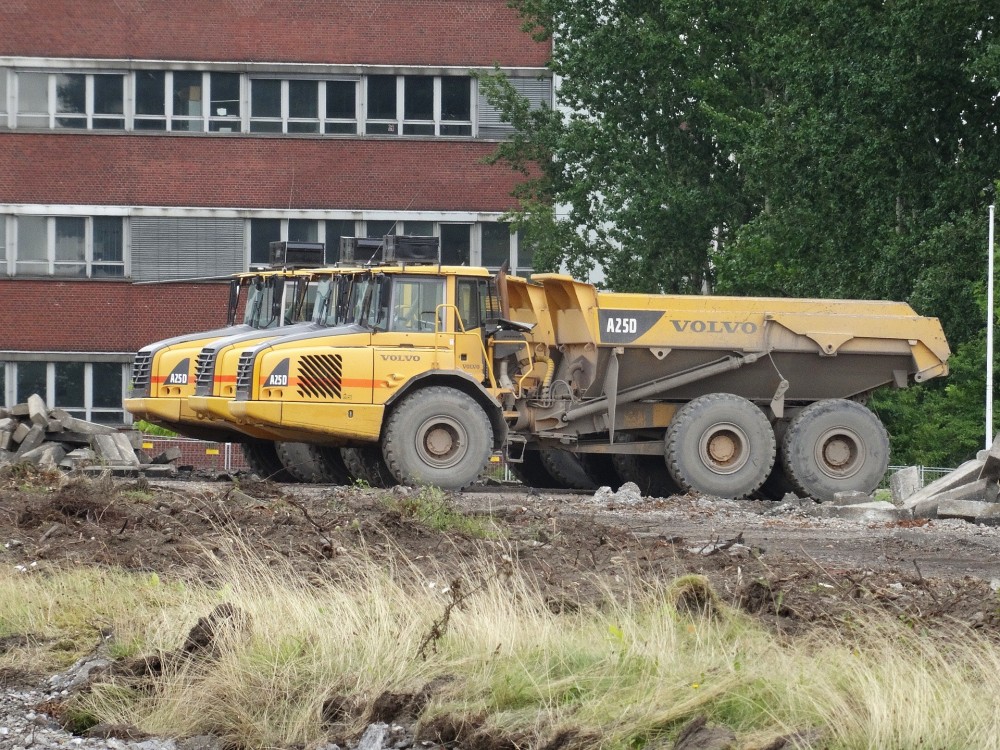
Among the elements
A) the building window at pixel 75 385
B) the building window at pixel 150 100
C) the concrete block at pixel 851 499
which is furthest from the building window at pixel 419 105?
the concrete block at pixel 851 499

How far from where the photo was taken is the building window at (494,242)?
41728mm

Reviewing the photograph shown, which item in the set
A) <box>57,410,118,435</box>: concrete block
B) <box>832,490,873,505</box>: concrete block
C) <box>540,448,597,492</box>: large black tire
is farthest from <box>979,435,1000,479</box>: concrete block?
<box>57,410,118,435</box>: concrete block

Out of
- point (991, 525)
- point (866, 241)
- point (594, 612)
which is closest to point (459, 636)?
point (594, 612)

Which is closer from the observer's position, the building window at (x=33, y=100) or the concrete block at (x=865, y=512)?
the concrete block at (x=865, y=512)

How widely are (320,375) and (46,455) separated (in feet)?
18.0

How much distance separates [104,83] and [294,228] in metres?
5.64

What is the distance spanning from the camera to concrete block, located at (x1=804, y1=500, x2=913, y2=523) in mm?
17578

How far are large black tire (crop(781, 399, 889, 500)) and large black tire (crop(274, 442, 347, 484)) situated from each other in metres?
6.11

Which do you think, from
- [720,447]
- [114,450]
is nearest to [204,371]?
[114,450]

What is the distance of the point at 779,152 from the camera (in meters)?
32.1

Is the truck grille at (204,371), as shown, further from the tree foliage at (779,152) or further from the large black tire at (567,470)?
the tree foliage at (779,152)

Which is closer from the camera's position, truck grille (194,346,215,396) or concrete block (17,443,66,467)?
truck grille (194,346,215,396)

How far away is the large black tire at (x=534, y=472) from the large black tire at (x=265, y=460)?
3264 mm

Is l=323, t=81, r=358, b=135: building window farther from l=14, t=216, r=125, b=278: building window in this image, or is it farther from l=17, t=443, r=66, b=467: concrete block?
l=17, t=443, r=66, b=467: concrete block
